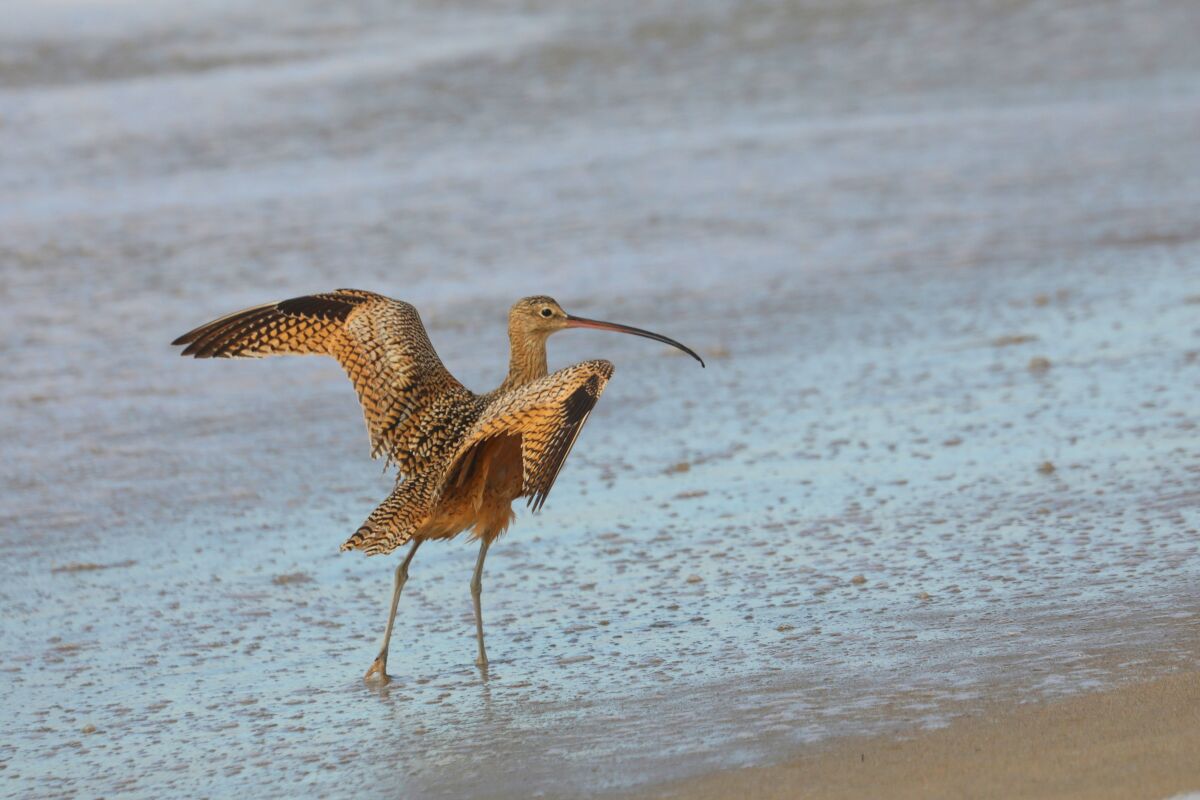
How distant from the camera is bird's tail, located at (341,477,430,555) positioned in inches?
180

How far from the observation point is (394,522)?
4625 millimetres

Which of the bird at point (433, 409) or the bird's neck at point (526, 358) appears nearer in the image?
the bird at point (433, 409)

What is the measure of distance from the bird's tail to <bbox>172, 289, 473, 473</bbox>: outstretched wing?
0.72 ft

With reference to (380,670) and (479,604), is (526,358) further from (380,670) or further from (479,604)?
(380,670)

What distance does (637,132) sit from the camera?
1268 cm

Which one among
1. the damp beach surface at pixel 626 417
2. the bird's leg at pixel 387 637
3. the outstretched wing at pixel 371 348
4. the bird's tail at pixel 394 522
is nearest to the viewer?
the damp beach surface at pixel 626 417

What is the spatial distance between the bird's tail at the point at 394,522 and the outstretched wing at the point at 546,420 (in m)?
0.19

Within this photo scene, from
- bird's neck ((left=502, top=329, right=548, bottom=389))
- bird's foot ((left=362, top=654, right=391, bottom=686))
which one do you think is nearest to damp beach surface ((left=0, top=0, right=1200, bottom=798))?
bird's foot ((left=362, top=654, right=391, bottom=686))

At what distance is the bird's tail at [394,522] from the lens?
458 centimetres

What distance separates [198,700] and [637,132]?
8784 millimetres

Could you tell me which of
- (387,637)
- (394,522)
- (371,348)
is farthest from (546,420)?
(371,348)

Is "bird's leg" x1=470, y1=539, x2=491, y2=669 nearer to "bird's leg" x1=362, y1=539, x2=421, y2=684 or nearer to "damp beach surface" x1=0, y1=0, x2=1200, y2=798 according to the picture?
"damp beach surface" x1=0, y1=0, x2=1200, y2=798

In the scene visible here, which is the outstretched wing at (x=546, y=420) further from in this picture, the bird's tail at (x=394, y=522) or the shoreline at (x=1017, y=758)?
the shoreline at (x=1017, y=758)

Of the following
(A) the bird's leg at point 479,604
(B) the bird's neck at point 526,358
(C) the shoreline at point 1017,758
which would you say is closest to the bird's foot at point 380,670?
(A) the bird's leg at point 479,604
